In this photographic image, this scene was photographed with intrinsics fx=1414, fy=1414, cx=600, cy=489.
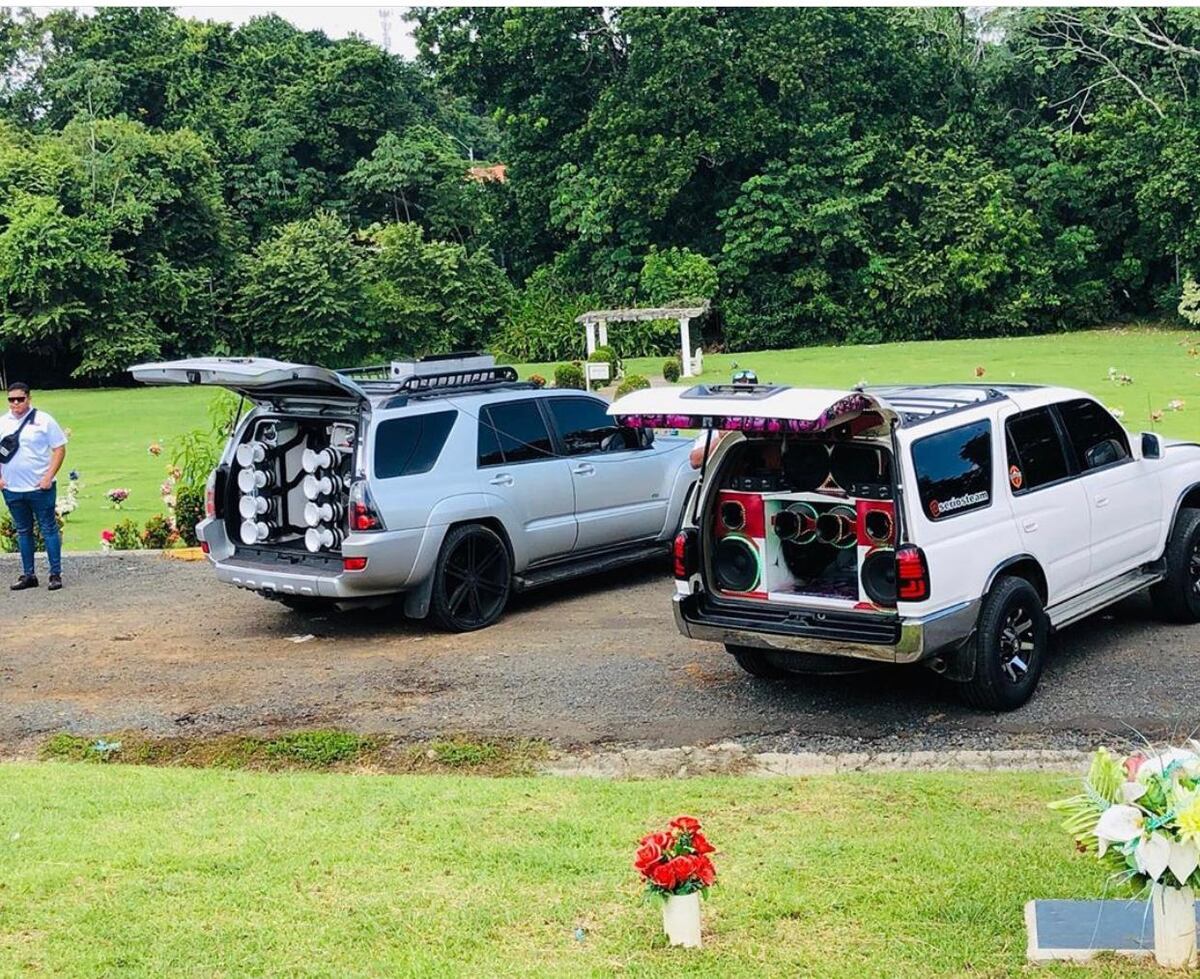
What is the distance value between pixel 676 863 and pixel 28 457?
10.0 m

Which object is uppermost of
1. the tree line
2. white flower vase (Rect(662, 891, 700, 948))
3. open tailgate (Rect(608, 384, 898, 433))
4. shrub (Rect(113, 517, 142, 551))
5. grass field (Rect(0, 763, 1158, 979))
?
the tree line

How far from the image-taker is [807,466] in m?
8.24

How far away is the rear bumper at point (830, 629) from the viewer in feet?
24.8

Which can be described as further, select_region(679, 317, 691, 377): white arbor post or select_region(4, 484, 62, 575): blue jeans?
select_region(679, 317, 691, 377): white arbor post

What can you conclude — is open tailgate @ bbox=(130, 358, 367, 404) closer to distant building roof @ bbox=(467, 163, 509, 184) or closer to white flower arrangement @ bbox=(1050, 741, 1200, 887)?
white flower arrangement @ bbox=(1050, 741, 1200, 887)

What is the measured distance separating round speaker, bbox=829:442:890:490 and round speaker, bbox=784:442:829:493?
2.4 inches

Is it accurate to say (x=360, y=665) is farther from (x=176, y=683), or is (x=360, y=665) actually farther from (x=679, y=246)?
(x=679, y=246)

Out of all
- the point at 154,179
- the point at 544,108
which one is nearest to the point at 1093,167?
the point at 544,108

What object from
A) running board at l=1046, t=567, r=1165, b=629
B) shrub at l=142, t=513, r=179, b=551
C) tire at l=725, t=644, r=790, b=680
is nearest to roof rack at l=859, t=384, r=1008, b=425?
running board at l=1046, t=567, r=1165, b=629

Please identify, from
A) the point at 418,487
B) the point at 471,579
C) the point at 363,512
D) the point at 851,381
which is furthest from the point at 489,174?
the point at 363,512

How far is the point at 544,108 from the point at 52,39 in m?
20.1

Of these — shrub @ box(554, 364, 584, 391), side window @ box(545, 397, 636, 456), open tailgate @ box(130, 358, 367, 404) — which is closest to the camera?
open tailgate @ box(130, 358, 367, 404)

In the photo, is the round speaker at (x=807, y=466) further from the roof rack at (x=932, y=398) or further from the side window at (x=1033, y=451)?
the side window at (x=1033, y=451)

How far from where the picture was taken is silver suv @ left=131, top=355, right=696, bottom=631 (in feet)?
33.4
